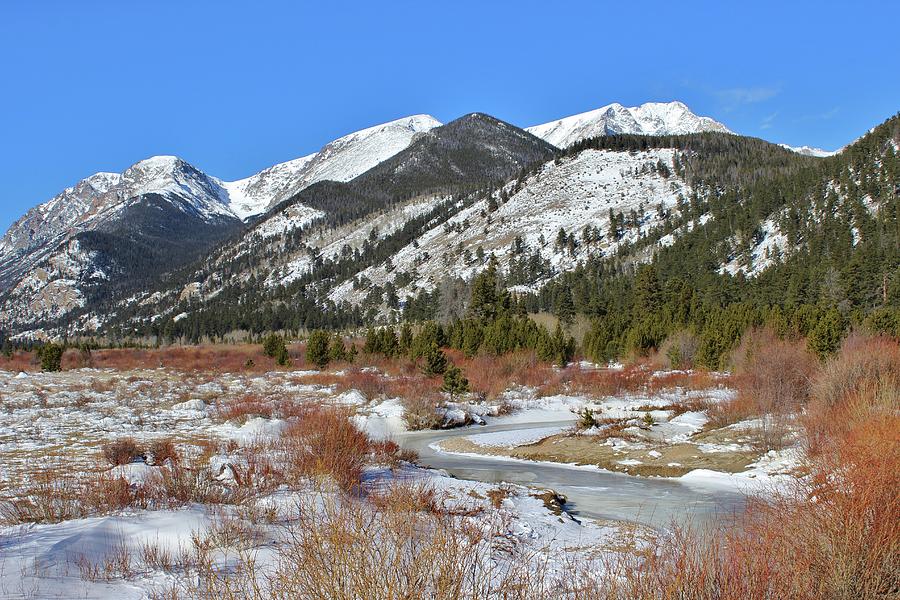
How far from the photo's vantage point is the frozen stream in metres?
14.5

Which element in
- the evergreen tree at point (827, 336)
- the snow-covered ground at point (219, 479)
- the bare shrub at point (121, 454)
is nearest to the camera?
the snow-covered ground at point (219, 479)

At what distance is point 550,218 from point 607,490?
154935 millimetres

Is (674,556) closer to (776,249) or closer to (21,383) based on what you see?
(21,383)

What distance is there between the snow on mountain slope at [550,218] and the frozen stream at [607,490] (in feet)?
407

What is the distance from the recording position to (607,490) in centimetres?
1819

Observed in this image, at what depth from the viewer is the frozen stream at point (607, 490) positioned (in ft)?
47.6

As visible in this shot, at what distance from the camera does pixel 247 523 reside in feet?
32.5

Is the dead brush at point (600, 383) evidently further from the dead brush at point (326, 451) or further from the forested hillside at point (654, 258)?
the dead brush at point (326, 451)

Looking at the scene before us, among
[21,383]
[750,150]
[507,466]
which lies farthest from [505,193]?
[507,466]

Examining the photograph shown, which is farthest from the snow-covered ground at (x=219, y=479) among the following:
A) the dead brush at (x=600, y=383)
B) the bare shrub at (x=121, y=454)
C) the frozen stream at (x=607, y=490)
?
the dead brush at (x=600, y=383)

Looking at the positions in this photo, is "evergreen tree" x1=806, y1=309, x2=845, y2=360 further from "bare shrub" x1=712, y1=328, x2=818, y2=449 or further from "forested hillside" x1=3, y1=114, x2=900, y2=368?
"bare shrub" x1=712, y1=328, x2=818, y2=449

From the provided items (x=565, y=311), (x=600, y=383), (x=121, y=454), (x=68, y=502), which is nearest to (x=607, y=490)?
(x=121, y=454)

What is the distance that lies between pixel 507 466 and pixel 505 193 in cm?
17249

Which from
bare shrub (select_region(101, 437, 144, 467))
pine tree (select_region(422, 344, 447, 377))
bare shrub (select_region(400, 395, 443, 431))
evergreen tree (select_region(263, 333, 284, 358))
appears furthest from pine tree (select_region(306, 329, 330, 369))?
bare shrub (select_region(101, 437, 144, 467))
